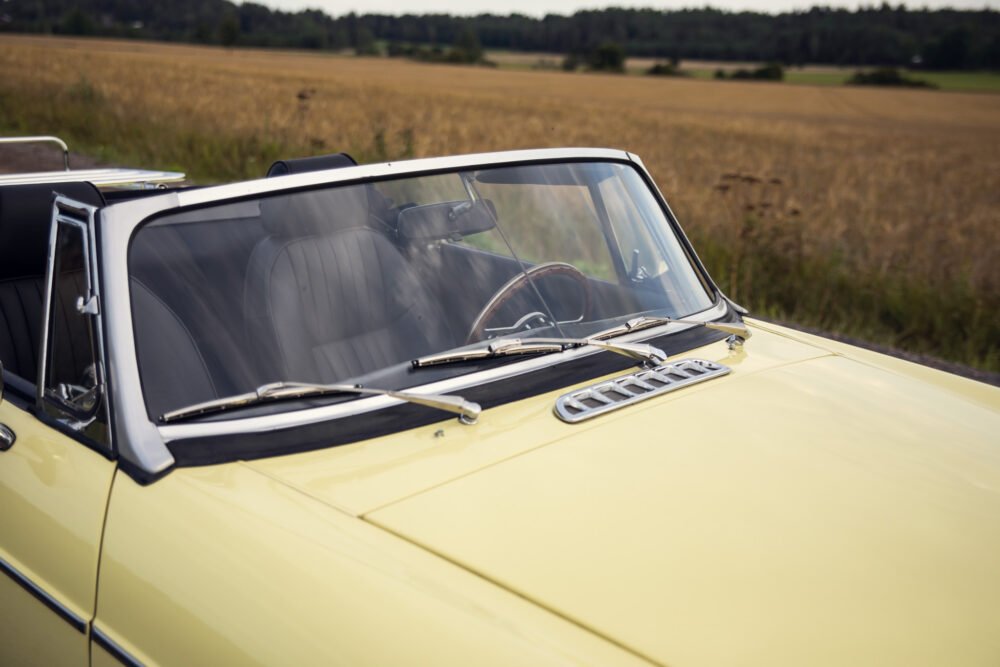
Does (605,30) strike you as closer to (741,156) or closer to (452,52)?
(452,52)

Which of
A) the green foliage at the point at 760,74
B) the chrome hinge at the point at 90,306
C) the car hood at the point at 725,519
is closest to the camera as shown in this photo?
the car hood at the point at 725,519

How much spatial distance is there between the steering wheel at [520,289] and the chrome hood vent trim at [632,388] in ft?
0.98

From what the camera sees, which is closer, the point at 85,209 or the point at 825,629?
the point at 825,629

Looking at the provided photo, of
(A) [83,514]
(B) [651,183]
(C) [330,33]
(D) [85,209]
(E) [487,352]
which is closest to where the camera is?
(A) [83,514]

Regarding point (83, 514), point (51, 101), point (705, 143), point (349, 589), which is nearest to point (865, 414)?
point (349, 589)

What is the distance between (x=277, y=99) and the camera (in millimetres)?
18125

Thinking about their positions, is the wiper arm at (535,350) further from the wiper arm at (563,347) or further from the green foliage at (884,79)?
the green foliage at (884,79)

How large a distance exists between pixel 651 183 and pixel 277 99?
16.7 m

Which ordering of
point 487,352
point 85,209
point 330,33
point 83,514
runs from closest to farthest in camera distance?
1. point 83,514
2. point 85,209
3. point 487,352
4. point 330,33

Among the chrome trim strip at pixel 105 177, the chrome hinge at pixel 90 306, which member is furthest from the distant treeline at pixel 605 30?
the chrome hinge at pixel 90 306

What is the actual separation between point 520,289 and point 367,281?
40cm

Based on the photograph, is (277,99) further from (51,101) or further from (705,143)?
(705,143)

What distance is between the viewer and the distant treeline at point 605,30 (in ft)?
181

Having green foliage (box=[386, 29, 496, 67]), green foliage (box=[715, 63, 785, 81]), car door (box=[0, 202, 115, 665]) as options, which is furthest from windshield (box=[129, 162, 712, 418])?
green foliage (box=[386, 29, 496, 67])
